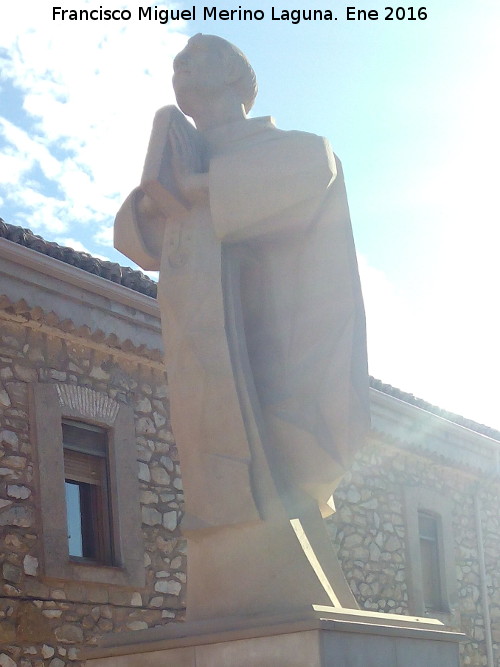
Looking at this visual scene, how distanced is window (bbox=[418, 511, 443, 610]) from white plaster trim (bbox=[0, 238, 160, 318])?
5.04 metres

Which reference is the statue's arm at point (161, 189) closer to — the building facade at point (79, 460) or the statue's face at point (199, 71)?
the statue's face at point (199, 71)

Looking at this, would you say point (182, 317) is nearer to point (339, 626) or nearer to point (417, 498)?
point (339, 626)

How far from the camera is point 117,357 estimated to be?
893 cm

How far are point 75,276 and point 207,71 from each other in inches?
170

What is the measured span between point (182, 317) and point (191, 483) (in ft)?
1.88

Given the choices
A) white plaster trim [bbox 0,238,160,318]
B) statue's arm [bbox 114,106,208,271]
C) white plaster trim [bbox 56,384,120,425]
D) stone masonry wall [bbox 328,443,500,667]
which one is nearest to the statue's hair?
statue's arm [bbox 114,106,208,271]

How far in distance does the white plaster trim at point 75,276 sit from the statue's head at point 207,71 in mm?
3789

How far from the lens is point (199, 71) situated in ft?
14.5

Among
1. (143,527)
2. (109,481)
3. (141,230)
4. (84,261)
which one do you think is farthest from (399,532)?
(141,230)

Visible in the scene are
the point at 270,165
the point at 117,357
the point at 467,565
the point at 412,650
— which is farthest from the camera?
the point at 467,565

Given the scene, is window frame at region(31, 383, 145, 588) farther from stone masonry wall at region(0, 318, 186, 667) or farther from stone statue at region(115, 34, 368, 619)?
stone statue at region(115, 34, 368, 619)

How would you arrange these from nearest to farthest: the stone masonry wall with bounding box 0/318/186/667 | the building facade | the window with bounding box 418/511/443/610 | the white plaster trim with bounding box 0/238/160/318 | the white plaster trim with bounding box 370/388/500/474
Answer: the stone masonry wall with bounding box 0/318/186/667, the building facade, the white plaster trim with bounding box 0/238/160/318, the white plaster trim with bounding box 370/388/500/474, the window with bounding box 418/511/443/610

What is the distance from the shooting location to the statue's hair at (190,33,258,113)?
4.43 m

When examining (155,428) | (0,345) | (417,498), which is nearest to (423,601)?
(417,498)
